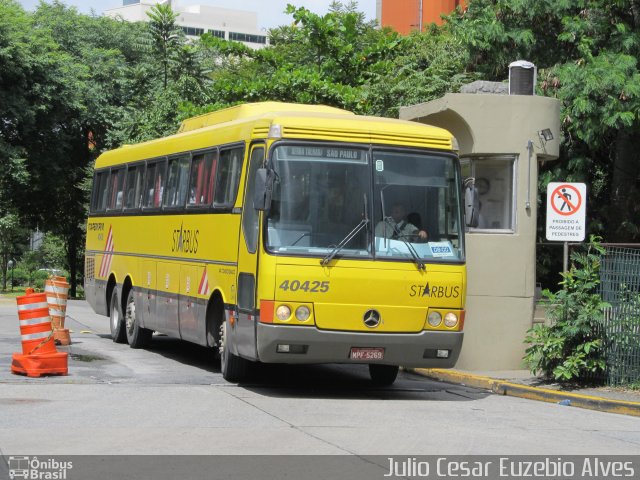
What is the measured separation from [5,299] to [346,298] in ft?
91.1

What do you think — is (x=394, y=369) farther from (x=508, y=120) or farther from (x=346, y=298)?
(x=508, y=120)

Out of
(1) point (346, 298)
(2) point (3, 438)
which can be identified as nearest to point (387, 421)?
(1) point (346, 298)

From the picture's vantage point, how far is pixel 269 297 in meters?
13.1

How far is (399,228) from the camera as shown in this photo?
1365 cm

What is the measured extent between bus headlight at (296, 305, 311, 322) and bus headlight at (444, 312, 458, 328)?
1.85 metres

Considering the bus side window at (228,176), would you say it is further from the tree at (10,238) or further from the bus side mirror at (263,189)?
the tree at (10,238)

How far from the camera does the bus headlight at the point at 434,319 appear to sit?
1367 cm

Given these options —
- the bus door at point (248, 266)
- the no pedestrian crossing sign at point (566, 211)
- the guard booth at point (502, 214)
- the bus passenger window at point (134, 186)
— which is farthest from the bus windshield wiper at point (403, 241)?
the bus passenger window at point (134, 186)

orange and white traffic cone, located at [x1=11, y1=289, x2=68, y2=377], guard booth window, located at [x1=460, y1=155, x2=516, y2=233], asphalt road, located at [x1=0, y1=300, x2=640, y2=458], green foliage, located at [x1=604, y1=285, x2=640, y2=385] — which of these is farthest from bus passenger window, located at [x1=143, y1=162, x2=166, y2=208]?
green foliage, located at [x1=604, y1=285, x2=640, y2=385]

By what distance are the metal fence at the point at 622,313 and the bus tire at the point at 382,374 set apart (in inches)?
119

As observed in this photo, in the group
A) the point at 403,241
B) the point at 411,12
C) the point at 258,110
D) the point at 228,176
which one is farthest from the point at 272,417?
the point at 411,12

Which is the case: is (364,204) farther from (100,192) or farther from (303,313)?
(100,192)

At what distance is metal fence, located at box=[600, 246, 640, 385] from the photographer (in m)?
14.9

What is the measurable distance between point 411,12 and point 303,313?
183 feet
